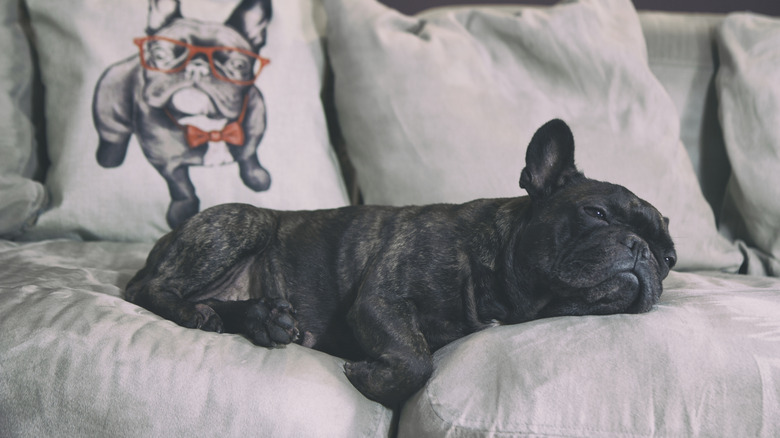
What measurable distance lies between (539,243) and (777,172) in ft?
3.79

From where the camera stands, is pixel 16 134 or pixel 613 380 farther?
pixel 16 134

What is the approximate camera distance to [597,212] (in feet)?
4.86

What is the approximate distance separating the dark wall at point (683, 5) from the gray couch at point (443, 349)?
0.97m

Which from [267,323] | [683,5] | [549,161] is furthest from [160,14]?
[683,5]

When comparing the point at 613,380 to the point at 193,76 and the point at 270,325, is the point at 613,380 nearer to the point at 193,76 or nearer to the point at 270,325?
the point at 270,325

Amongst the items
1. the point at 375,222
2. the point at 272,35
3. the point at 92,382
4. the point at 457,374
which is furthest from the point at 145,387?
the point at 272,35

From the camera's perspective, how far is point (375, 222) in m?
1.77

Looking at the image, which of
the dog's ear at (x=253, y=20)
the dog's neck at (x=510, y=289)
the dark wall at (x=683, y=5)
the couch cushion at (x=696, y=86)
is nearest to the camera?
the dog's neck at (x=510, y=289)

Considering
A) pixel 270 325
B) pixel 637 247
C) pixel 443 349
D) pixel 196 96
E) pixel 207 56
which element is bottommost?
pixel 443 349

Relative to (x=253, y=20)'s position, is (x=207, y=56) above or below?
below

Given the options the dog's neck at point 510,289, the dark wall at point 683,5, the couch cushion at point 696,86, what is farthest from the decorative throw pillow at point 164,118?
the couch cushion at point 696,86

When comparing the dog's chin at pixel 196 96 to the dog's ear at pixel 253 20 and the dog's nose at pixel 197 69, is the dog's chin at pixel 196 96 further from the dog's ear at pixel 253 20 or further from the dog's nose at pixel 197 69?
the dog's ear at pixel 253 20

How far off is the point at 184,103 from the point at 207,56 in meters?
0.19

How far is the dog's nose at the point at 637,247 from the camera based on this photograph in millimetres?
1410
